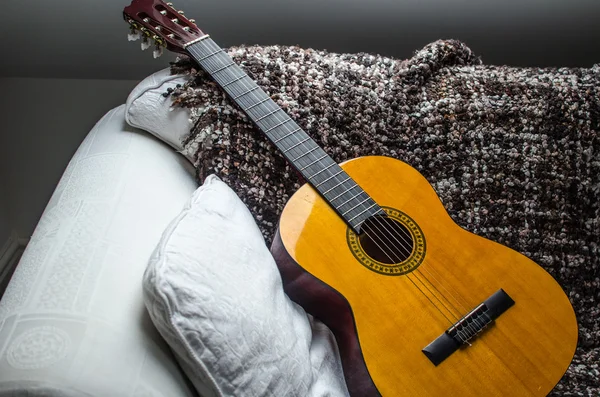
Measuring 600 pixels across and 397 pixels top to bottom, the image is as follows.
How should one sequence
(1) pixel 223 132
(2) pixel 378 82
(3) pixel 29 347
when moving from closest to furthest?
(3) pixel 29 347 → (1) pixel 223 132 → (2) pixel 378 82

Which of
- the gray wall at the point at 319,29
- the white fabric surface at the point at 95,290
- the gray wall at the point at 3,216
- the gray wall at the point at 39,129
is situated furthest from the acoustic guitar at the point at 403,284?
the gray wall at the point at 3,216

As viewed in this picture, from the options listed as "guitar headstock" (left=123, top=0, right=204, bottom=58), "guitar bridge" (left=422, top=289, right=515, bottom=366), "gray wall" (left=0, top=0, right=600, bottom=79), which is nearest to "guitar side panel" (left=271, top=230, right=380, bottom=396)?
"guitar bridge" (left=422, top=289, right=515, bottom=366)

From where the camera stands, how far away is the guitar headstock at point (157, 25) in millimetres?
1100

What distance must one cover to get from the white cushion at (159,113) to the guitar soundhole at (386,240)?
15.9 inches

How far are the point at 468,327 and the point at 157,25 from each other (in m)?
0.83

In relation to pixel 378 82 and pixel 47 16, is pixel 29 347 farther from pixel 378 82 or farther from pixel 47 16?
pixel 47 16

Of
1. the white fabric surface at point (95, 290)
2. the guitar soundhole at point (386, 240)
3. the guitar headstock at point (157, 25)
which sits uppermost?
the guitar headstock at point (157, 25)

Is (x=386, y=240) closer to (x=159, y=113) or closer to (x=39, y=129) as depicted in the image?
(x=159, y=113)

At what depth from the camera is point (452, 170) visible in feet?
3.61

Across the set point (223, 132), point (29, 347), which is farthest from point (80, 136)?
point (29, 347)

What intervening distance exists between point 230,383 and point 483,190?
0.64m

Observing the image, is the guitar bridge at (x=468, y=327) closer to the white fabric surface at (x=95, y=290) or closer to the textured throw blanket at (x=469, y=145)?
the textured throw blanket at (x=469, y=145)

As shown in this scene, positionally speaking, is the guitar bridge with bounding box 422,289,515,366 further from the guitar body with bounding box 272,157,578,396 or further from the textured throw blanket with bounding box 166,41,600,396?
the textured throw blanket with bounding box 166,41,600,396

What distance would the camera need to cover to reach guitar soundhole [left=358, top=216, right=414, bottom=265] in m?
0.98
